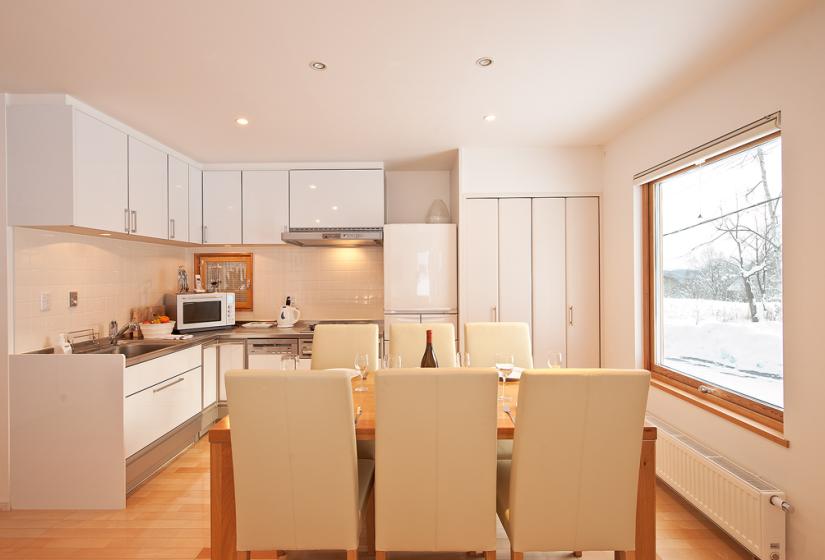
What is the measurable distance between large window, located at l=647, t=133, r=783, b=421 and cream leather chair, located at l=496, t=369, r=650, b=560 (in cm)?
111

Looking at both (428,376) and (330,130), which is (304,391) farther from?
(330,130)

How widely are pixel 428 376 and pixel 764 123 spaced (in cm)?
197

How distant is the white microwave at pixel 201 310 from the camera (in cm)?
382

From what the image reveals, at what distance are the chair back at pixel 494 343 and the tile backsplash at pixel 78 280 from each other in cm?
270

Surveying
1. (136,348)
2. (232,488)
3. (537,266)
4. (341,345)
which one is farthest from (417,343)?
(136,348)

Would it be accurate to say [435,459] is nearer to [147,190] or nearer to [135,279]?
[147,190]

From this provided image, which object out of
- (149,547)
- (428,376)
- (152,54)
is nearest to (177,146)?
(152,54)

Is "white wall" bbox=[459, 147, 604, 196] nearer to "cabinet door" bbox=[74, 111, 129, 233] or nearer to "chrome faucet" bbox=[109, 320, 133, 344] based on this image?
"cabinet door" bbox=[74, 111, 129, 233]

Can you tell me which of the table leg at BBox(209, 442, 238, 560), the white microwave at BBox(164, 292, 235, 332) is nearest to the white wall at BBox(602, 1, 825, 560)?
the table leg at BBox(209, 442, 238, 560)

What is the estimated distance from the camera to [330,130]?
128 inches

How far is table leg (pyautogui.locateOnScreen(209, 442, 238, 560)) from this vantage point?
1.72 m

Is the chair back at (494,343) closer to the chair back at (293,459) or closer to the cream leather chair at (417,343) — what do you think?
the cream leather chair at (417,343)

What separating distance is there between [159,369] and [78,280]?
88cm

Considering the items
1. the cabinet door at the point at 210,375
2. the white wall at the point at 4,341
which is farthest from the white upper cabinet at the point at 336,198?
the white wall at the point at 4,341
